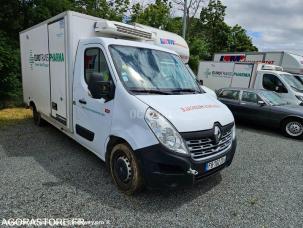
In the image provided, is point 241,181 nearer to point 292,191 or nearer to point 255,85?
point 292,191

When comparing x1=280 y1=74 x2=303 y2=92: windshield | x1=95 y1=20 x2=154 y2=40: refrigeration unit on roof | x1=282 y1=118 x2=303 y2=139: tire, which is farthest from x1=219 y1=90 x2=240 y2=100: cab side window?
x1=95 y1=20 x2=154 y2=40: refrigeration unit on roof

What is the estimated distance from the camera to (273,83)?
11.3 metres

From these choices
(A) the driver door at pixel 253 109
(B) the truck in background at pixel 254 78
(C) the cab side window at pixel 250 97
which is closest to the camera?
(A) the driver door at pixel 253 109

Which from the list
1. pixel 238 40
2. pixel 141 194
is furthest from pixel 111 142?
pixel 238 40

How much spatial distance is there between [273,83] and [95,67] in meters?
9.62

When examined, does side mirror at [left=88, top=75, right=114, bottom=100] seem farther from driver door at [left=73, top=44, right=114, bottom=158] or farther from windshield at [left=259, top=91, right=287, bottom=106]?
windshield at [left=259, top=91, right=287, bottom=106]

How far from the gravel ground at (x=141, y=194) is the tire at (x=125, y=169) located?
157mm

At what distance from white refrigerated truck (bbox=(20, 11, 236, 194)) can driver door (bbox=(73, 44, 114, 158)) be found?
2cm

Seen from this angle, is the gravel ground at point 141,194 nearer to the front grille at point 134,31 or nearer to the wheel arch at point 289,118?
the wheel arch at point 289,118

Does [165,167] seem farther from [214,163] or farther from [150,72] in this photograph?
[150,72]

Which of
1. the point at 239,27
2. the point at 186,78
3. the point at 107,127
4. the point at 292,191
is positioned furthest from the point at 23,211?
the point at 239,27

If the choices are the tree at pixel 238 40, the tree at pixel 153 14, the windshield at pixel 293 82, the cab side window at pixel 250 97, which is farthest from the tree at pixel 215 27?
the cab side window at pixel 250 97

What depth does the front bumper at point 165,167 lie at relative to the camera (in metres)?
3.05

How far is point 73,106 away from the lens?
4.79 m
